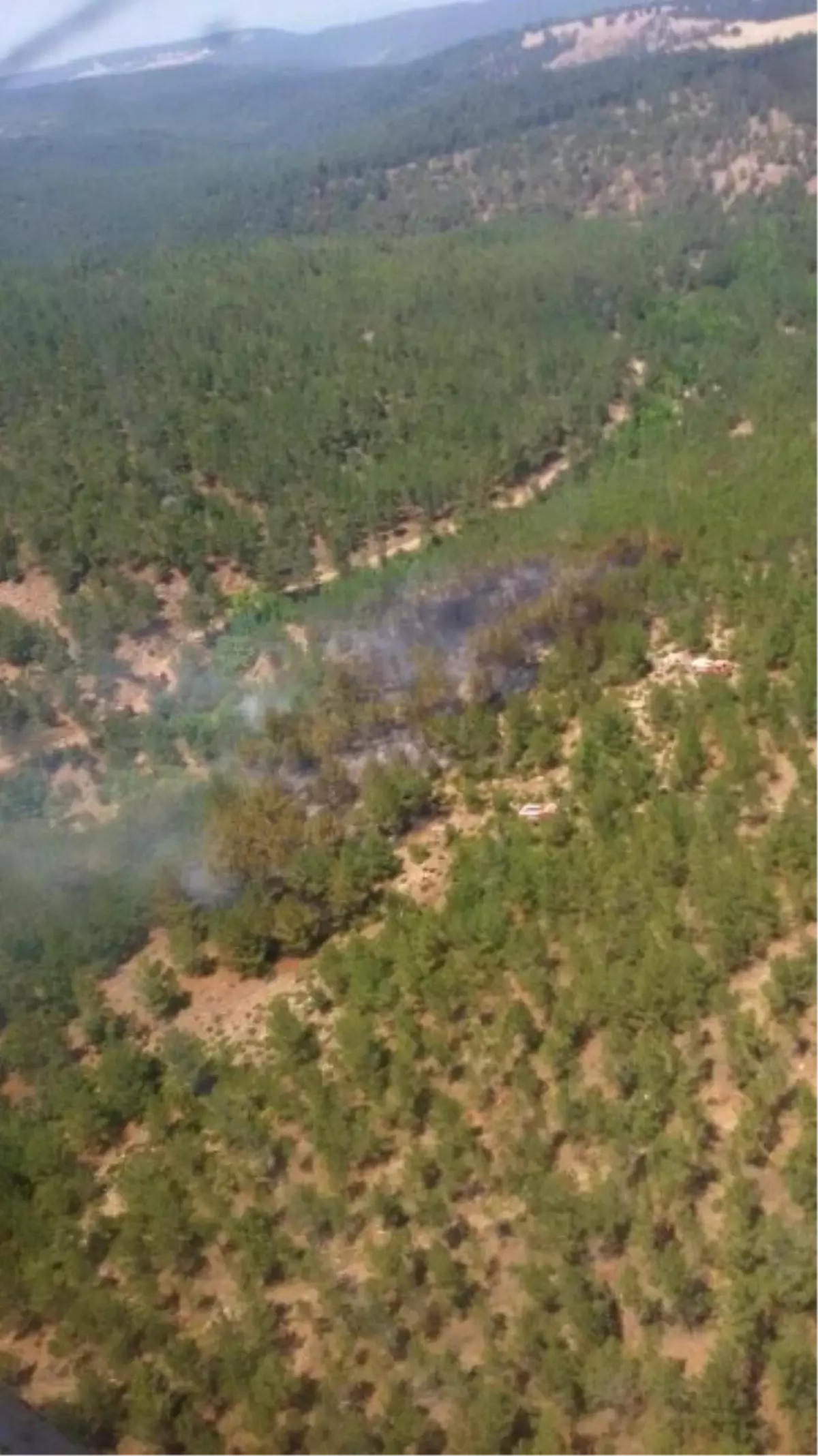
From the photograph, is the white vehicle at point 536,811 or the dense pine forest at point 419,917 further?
the white vehicle at point 536,811

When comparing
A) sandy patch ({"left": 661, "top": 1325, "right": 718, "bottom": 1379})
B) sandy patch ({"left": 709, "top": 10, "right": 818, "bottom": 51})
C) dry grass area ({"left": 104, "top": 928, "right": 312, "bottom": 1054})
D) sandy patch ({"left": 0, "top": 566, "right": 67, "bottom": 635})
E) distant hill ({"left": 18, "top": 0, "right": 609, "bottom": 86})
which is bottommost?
sandy patch ({"left": 661, "top": 1325, "right": 718, "bottom": 1379})

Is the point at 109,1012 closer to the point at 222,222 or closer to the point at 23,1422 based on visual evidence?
the point at 23,1422

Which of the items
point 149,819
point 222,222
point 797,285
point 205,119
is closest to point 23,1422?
point 149,819

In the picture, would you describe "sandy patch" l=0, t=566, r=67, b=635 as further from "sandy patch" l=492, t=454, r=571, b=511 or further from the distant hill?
the distant hill

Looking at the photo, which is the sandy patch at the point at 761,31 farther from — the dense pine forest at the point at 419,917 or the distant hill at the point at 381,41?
the dense pine forest at the point at 419,917

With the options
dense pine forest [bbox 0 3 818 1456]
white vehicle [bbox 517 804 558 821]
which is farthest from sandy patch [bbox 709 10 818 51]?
white vehicle [bbox 517 804 558 821]

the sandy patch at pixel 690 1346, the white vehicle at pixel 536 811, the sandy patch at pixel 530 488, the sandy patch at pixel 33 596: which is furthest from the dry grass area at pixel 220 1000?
the sandy patch at pixel 530 488
